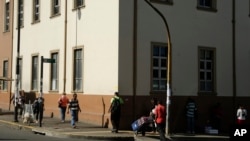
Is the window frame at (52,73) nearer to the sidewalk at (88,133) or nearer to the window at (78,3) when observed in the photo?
the window at (78,3)

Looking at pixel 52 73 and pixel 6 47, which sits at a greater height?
pixel 6 47

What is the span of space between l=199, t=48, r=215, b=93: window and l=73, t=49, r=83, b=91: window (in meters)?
6.37

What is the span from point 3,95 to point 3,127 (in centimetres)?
1271

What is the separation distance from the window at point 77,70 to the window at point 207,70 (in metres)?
6.37

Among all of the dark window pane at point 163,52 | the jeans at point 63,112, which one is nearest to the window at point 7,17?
the jeans at point 63,112

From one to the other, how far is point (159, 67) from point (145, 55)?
117cm

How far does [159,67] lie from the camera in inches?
969

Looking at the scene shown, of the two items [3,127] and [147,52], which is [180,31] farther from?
[3,127]

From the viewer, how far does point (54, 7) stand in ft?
98.6

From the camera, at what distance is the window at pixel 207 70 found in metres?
26.2

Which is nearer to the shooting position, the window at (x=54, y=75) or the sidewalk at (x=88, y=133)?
the sidewalk at (x=88, y=133)

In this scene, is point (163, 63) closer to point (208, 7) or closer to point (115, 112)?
point (115, 112)

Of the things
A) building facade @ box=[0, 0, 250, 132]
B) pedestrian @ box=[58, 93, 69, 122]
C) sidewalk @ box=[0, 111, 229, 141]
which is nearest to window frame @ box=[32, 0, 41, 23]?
building facade @ box=[0, 0, 250, 132]

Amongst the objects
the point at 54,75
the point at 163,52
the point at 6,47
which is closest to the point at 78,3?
the point at 54,75
